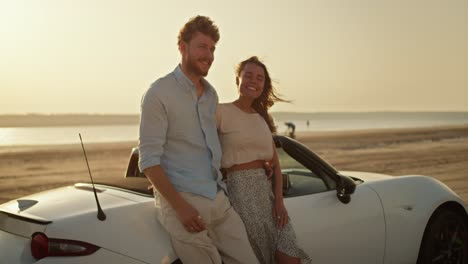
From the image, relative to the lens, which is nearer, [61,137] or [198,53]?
[198,53]

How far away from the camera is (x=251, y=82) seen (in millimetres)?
3682

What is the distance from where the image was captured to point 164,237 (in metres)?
3.16

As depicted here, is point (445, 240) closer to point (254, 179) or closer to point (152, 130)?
point (254, 179)

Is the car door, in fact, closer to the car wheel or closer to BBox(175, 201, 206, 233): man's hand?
the car wheel

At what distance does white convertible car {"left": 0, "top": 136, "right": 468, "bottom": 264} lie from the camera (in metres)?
3.02

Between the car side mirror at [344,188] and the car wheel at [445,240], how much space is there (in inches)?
40.6

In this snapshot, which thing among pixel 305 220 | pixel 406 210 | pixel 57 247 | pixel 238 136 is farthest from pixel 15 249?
pixel 406 210

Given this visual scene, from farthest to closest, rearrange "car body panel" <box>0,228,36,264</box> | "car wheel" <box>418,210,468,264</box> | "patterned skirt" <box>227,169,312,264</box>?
"car wheel" <box>418,210,468,264</box>, "patterned skirt" <box>227,169,312,264</box>, "car body panel" <box>0,228,36,264</box>

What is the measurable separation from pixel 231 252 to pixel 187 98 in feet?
2.81

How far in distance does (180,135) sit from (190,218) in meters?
0.42

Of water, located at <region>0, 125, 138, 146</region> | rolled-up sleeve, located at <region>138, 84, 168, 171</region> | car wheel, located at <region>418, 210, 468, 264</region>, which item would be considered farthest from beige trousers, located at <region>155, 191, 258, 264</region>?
water, located at <region>0, 125, 138, 146</region>

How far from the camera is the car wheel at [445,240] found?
4793 millimetres

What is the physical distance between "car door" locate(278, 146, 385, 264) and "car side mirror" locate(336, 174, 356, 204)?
43mm

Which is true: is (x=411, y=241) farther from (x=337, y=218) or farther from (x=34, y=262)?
(x=34, y=262)
